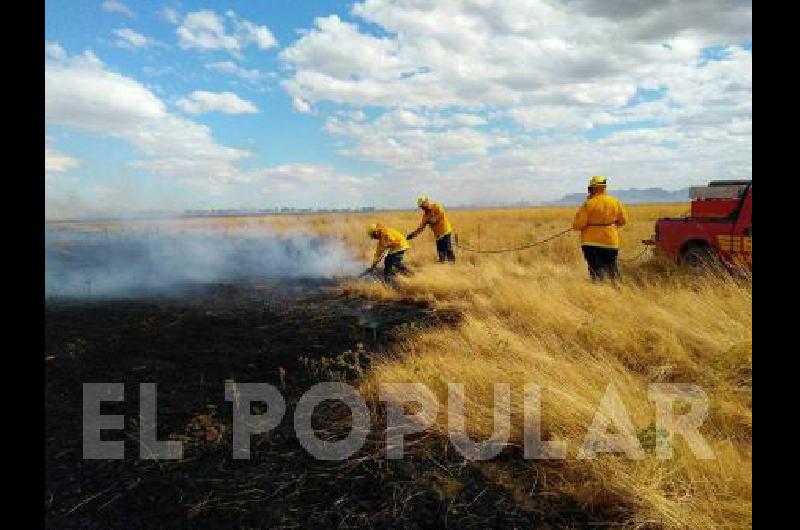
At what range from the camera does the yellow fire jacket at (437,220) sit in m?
12.2

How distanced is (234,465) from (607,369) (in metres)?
3.09

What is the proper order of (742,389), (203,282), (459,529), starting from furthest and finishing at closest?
(203,282), (742,389), (459,529)

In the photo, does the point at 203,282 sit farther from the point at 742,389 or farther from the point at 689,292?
the point at 742,389

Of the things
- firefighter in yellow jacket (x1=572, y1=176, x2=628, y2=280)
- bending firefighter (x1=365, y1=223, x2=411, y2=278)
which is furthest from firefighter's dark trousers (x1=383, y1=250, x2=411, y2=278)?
firefighter in yellow jacket (x1=572, y1=176, x2=628, y2=280)

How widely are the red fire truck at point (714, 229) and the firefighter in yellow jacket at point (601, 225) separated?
143 centimetres

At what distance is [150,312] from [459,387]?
683cm

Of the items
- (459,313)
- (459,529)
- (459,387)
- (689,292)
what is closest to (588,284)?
(689,292)

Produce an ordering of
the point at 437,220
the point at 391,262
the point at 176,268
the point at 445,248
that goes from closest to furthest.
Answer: the point at 391,262, the point at 437,220, the point at 445,248, the point at 176,268

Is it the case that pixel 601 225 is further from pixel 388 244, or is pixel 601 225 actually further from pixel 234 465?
pixel 234 465

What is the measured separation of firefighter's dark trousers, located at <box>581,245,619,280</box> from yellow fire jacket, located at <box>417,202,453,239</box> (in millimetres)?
4247

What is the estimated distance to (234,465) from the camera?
148 inches

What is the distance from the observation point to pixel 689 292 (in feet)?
23.1

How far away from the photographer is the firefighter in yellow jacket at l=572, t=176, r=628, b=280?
8.36 meters

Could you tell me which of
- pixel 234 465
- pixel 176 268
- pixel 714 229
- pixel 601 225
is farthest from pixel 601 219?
pixel 176 268
